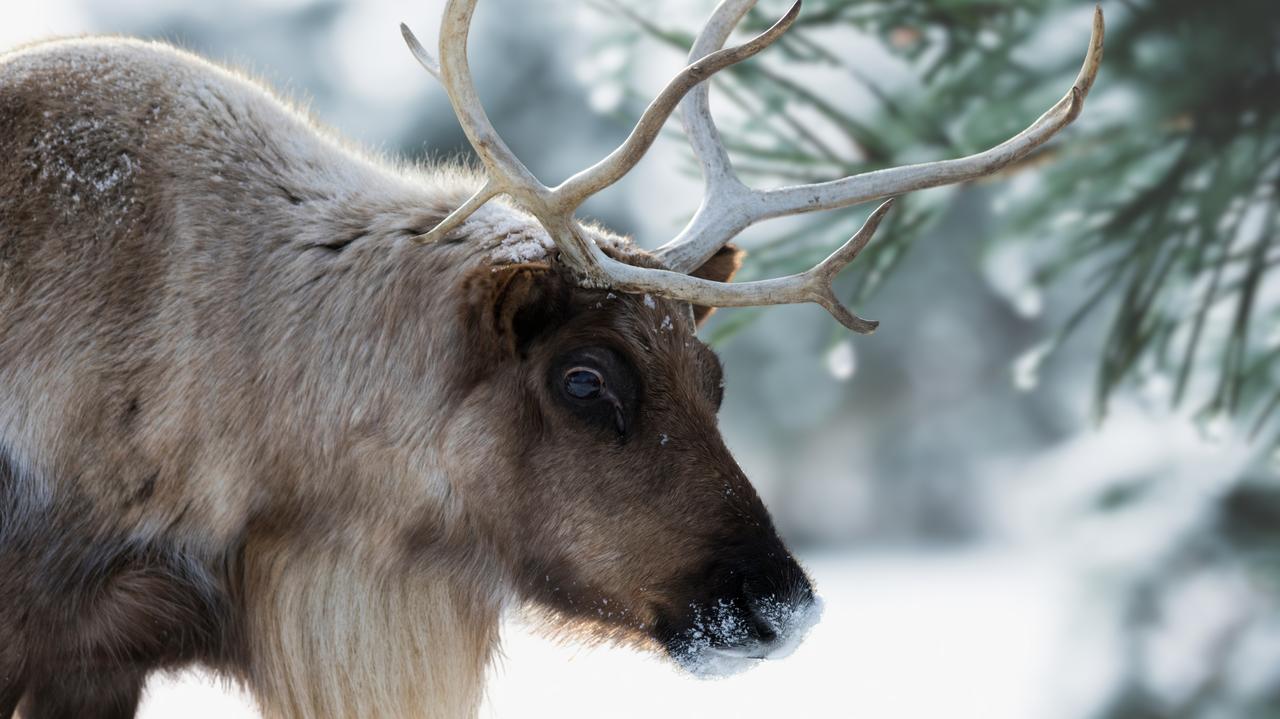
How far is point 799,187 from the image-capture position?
3.58m

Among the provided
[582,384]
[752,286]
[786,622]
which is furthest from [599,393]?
[786,622]

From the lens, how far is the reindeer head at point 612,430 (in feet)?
10.2

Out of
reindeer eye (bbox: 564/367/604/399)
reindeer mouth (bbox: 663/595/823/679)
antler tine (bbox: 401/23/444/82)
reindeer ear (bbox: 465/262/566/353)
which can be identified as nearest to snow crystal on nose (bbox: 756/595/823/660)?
reindeer mouth (bbox: 663/595/823/679)

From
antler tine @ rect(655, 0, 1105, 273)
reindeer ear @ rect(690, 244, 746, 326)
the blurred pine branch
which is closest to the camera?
antler tine @ rect(655, 0, 1105, 273)

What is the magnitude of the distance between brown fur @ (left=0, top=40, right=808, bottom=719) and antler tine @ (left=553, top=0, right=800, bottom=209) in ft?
0.72

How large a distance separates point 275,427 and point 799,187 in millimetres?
1404

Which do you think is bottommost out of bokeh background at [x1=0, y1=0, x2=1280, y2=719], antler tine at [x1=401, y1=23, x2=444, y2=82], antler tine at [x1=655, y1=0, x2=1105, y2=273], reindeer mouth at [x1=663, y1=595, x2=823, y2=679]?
reindeer mouth at [x1=663, y1=595, x2=823, y2=679]

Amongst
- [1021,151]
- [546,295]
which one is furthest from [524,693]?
[1021,151]

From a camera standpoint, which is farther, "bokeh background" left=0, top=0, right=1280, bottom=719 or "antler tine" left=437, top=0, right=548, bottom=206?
"bokeh background" left=0, top=0, right=1280, bottom=719

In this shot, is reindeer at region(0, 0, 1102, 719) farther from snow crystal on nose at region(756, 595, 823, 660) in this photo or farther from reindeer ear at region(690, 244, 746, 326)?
reindeer ear at region(690, 244, 746, 326)

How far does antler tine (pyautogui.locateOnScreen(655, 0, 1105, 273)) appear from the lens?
3269 mm

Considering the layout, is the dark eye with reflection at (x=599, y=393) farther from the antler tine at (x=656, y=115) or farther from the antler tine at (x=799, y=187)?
the antler tine at (x=799, y=187)

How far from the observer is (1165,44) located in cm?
523

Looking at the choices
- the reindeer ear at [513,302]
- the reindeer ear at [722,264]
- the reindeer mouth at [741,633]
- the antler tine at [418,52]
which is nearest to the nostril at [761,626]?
the reindeer mouth at [741,633]
